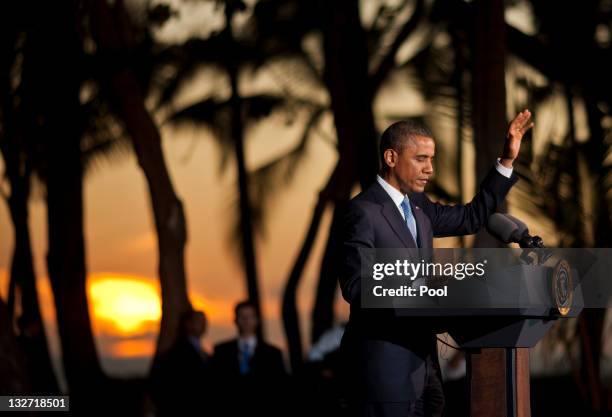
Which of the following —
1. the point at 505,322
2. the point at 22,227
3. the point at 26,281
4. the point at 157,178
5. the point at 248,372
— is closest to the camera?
the point at 505,322

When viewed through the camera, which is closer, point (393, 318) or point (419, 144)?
point (393, 318)

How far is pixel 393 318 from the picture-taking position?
4.25 metres

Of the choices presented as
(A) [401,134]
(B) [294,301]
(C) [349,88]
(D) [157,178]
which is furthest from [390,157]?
(B) [294,301]

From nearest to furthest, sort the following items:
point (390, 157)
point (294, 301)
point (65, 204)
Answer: point (390, 157)
point (65, 204)
point (294, 301)

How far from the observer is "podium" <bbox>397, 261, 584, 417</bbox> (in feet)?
13.1

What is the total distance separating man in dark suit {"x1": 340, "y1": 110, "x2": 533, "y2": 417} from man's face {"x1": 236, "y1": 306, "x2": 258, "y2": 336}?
19.3ft

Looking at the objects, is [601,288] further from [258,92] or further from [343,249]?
[258,92]


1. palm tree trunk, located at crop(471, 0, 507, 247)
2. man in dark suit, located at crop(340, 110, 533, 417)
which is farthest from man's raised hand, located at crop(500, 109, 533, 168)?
palm tree trunk, located at crop(471, 0, 507, 247)

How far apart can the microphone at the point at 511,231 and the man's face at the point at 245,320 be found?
6081mm

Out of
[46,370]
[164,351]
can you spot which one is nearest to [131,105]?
[164,351]

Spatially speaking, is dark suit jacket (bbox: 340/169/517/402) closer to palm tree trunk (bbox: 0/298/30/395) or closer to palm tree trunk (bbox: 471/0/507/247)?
palm tree trunk (bbox: 471/0/507/247)

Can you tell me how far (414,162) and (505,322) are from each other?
0.69 meters

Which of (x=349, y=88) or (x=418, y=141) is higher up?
(x=349, y=88)

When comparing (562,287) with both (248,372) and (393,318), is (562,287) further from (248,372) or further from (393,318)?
(248,372)
